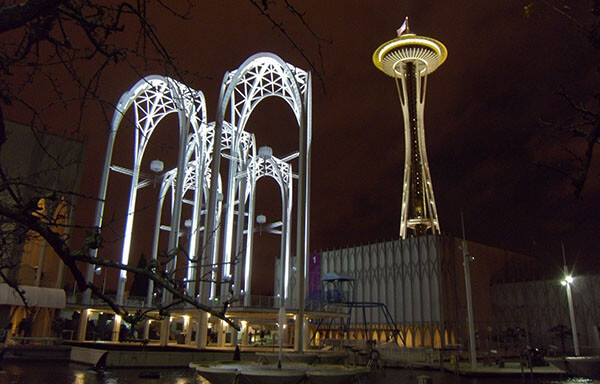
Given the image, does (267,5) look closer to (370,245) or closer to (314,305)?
(314,305)

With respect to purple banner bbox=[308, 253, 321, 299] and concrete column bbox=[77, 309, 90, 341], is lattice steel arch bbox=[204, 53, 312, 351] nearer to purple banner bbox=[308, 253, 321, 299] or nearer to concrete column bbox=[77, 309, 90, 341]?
concrete column bbox=[77, 309, 90, 341]

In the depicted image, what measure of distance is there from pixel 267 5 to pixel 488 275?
180ft

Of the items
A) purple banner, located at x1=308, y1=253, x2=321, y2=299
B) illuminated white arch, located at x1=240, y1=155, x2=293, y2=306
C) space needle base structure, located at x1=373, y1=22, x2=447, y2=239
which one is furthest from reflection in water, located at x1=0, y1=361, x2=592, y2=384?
space needle base structure, located at x1=373, y1=22, x2=447, y2=239

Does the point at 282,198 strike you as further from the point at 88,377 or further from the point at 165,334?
the point at 88,377

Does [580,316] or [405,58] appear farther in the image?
[405,58]

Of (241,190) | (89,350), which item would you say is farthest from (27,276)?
(241,190)

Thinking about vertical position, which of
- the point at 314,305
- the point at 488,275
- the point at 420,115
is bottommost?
the point at 314,305

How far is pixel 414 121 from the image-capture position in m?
65.4

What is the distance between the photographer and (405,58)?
70.3 meters

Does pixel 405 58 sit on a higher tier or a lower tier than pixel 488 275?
higher

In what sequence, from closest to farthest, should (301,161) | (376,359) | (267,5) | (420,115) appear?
1. (267,5)
2. (376,359)
3. (301,161)
4. (420,115)

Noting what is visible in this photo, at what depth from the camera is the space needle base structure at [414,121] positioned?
6475cm

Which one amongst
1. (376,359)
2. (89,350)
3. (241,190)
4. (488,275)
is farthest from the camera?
(488,275)

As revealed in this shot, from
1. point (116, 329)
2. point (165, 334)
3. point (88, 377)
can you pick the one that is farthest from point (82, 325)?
point (88, 377)
